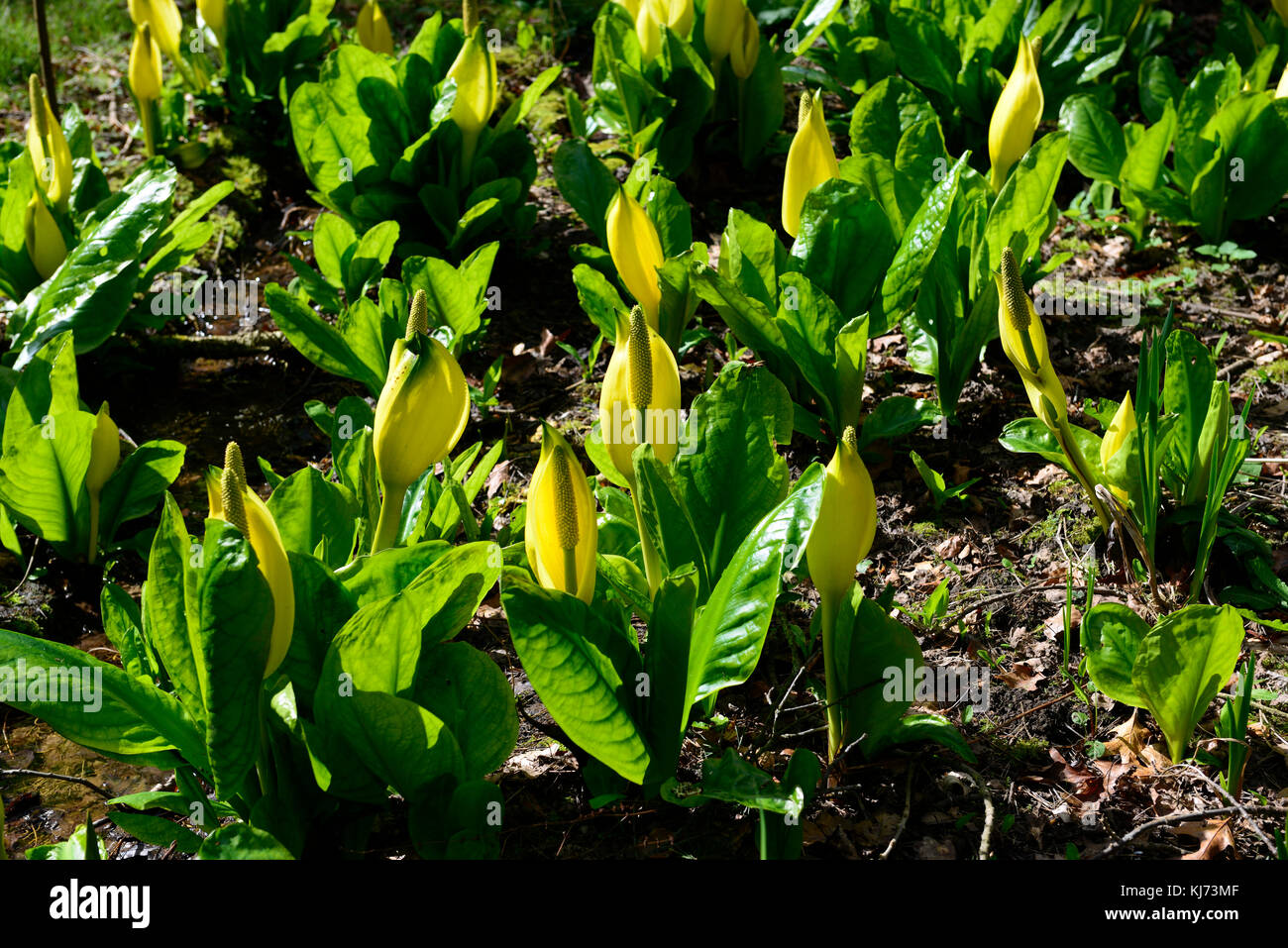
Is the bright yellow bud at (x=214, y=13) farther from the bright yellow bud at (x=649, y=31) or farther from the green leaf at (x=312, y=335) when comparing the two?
the green leaf at (x=312, y=335)

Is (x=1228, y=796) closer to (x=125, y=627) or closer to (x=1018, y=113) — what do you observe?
(x=1018, y=113)

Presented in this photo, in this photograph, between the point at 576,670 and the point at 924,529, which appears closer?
the point at 576,670

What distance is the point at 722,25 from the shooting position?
12.6 ft

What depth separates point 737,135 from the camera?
4270 mm

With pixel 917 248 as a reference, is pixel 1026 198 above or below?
above

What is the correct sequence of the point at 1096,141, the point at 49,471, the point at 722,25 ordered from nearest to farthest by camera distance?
the point at 49,471
the point at 1096,141
the point at 722,25

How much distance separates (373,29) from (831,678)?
324 centimetres

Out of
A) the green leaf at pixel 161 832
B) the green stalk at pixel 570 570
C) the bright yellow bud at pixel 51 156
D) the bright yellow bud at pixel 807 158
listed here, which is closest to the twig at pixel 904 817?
the green stalk at pixel 570 570

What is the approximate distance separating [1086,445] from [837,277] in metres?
0.72

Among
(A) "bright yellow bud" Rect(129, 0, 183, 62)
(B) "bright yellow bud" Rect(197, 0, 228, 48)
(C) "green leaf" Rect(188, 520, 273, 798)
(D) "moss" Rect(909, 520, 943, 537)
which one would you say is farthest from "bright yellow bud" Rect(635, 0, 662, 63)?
(C) "green leaf" Rect(188, 520, 273, 798)

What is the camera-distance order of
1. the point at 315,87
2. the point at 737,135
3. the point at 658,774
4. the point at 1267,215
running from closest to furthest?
the point at 658,774 < the point at 315,87 < the point at 1267,215 < the point at 737,135

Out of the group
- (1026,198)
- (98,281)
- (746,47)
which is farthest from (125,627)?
(746,47)
